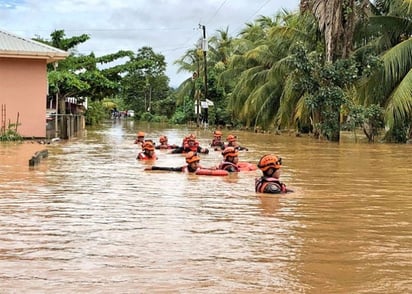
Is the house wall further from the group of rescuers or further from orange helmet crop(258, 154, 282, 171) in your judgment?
orange helmet crop(258, 154, 282, 171)

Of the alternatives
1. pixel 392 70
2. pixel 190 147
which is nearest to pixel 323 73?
pixel 392 70

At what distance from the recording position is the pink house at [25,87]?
2677cm

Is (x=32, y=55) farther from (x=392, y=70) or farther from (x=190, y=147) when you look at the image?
(x=392, y=70)

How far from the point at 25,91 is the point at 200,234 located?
20939mm

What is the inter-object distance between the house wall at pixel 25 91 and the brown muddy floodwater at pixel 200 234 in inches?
490

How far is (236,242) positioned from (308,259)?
1057 mm

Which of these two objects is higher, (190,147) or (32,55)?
(32,55)

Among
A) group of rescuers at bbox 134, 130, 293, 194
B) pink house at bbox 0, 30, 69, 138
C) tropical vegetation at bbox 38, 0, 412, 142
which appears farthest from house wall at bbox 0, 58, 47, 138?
tropical vegetation at bbox 38, 0, 412, 142

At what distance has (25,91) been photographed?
89.1 feet

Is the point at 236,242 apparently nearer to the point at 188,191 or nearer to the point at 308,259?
the point at 308,259

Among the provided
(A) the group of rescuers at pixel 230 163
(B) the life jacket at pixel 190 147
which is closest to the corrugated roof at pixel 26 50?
(A) the group of rescuers at pixel 230 163

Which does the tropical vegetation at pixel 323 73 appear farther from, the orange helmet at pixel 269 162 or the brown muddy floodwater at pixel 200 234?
the orange helmet at pixel 269 162

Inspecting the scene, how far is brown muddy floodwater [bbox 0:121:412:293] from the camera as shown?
18.7 ft

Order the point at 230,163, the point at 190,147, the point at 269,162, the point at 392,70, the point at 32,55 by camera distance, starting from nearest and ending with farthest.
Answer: the point at 269,162
the point at 230,163
the point at 190,147
the point at 32,55
the point at 392,70
